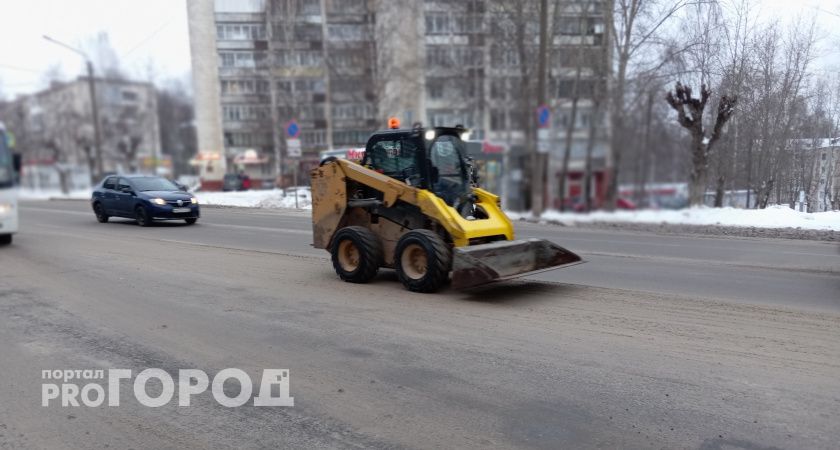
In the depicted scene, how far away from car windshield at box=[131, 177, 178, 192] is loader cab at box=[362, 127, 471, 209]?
10875mm

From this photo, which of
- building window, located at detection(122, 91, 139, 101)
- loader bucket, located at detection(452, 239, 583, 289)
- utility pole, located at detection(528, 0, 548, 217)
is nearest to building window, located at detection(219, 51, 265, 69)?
utility pole, located at detection(528, 0, 548, 217)

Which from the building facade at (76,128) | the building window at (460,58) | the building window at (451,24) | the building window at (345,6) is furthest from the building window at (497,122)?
the building facade at (76,128)

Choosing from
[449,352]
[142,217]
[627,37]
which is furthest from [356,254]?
[627,37]

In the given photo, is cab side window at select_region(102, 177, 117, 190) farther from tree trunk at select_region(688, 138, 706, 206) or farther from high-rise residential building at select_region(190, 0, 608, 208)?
tree trunk at select_region(688, 138, 706, 206)

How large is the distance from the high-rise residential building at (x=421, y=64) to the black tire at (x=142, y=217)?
9675 mm

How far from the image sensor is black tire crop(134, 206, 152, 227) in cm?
1642

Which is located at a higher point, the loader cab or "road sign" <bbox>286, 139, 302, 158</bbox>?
"road sign" <bbox>286, 139, 302, 158</bbox>

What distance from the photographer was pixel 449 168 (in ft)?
27.0

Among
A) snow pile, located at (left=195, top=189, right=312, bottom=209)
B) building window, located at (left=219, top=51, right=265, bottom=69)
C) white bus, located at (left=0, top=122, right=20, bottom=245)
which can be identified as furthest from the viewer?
building window, located at (left=219, top=51, right=265, bottom=69)

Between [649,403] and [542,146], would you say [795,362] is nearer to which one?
[649,403]

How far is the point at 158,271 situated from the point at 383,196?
13.8ft

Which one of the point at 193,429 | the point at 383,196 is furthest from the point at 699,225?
the point at 193,429

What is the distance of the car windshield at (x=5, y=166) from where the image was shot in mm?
12117

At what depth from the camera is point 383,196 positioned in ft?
26.9
